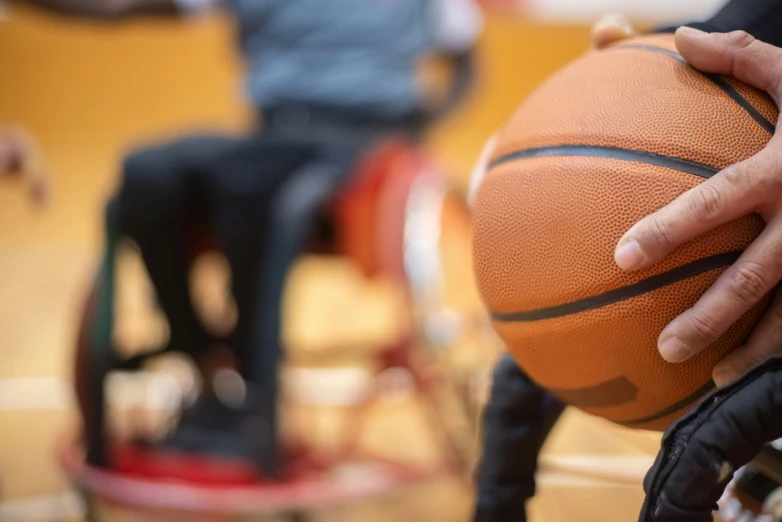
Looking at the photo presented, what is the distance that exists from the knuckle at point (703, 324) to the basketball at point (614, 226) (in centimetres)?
3

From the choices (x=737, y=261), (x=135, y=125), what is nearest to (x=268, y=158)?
(x=737, y=261)

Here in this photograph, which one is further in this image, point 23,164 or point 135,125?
point 135,125

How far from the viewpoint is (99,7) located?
199cm

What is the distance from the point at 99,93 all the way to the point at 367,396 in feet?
11.9

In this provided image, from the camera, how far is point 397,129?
2.04 meters

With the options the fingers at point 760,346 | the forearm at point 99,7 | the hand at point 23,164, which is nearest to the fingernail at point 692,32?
the fingers at point 760,346

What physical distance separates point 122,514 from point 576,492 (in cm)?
92

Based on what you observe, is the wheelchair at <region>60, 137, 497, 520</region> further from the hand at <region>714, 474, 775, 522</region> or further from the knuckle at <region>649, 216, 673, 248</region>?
the knuckle at <region>649, 216, 673, 248</region>

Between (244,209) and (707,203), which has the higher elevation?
(707,203)

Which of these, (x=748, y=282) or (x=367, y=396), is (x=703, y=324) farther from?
(x=367, y=396)

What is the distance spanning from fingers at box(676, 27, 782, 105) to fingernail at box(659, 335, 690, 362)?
228 millimetres

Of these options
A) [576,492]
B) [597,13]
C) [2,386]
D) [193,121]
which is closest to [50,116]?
[193,121]

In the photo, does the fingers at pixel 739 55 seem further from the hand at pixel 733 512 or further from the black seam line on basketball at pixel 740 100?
the hand at pixel 733 512

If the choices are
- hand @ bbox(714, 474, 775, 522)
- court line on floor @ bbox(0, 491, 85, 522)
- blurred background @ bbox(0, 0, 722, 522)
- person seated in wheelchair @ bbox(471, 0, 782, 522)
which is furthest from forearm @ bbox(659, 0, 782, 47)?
blurred background @ bbox(0, 0, 722, 522)
